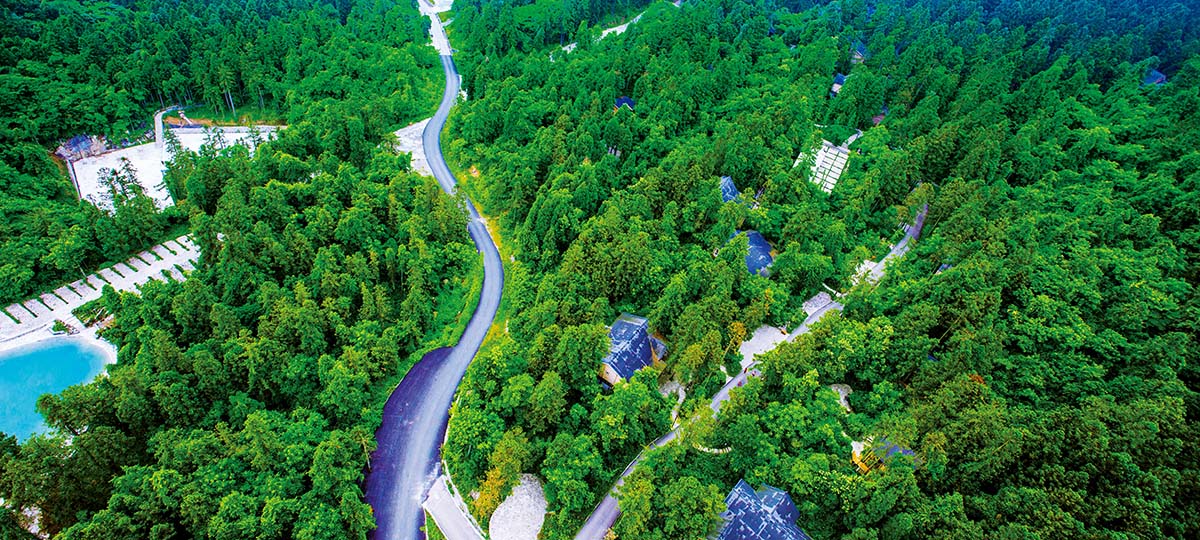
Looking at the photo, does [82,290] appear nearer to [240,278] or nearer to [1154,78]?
[240,278]

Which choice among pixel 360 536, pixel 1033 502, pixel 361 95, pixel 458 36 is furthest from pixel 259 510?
pixel 458 36

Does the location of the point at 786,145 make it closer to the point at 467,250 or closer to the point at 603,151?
the point at 603,151

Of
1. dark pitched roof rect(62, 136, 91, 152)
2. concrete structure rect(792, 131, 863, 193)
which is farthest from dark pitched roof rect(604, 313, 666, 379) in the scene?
dark pitched roof rect(62, 136, 91, 152)

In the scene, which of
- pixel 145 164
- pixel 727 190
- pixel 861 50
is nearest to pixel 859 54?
pixel 861 50

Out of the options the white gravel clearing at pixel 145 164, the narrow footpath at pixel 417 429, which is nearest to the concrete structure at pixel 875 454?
the narrow footpath at pixel 417 429

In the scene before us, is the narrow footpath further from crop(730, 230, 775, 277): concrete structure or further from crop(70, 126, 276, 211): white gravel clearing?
crop(70, 126, 276, 211): white gravel clearing

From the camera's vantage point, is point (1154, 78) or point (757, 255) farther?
point (1154, 78)
